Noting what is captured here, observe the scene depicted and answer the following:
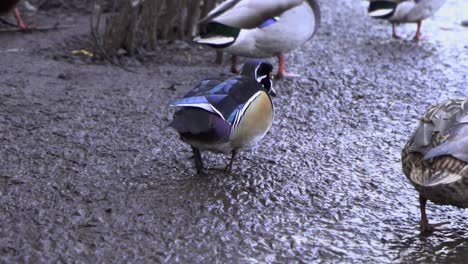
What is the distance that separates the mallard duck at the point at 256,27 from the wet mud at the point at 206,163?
36 cm

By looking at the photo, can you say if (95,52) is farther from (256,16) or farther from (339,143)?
(339,143)

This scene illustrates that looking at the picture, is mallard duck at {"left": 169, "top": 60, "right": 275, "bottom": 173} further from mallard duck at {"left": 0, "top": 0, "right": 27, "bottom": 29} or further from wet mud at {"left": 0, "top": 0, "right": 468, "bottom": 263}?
mallard duck at {"left": 0, "top": 0, "right": 27, "bottom": 29}

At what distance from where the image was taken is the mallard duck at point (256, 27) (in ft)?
22.3

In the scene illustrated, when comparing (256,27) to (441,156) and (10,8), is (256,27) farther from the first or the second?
(441,156)

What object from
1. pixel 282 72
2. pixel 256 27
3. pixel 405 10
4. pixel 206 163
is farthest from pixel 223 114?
pixel 405 10

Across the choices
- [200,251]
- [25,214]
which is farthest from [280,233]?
[25,214]

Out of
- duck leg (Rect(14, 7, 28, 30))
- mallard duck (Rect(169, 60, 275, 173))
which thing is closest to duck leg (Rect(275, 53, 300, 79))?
mallard duck (Rect(169, 60, 275, 173))

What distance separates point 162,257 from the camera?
3.75 meters

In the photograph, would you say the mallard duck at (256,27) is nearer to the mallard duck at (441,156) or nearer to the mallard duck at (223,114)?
the mallard duck at (223,114)

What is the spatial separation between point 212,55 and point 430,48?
2332 mm

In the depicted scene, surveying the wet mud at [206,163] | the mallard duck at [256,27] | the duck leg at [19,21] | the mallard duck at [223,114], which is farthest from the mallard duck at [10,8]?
the mallard duck at [223,114]

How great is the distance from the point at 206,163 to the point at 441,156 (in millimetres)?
1760

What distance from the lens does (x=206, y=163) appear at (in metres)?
5.09

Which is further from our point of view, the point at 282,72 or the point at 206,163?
the point at 282,72
